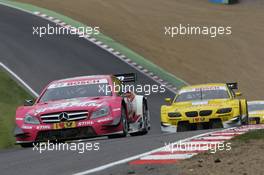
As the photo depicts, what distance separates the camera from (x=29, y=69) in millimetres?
27906

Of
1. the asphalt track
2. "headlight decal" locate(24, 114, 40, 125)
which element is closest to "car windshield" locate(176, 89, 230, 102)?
the asphalt track

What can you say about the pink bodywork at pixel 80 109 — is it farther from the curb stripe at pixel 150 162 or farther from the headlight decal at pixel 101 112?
the curb stripe at pixel 150 162

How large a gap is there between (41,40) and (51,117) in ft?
66.6

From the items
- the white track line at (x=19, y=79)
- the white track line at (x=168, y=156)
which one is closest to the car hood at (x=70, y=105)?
the white track line at (x=168, y=156)

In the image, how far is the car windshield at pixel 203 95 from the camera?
1792cm

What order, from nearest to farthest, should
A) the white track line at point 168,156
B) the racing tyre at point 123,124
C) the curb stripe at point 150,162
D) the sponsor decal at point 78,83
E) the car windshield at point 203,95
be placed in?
the curb stripe at point 150,162 < the white track line at point 168,156 < the racing tyre at point 123,124 < the sponsor decal at point 78,83 < the car windshield at point 203,95

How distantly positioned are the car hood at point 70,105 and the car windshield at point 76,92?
48cm

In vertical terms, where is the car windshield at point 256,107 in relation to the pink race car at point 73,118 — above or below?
below

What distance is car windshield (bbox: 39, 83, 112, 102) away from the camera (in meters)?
14.2

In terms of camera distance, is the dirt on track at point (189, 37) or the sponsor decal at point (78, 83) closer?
the sponsor decal at point (78, 83)

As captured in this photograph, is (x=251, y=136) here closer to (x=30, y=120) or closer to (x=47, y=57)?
(x=30, y=120)

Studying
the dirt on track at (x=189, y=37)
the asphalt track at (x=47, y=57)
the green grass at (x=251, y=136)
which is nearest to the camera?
the green grass at (x=251, y=136)

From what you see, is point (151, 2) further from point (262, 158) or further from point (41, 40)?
point (262, 158)

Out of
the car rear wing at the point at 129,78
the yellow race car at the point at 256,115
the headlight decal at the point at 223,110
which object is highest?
the car rear wing at the point at 129,78
